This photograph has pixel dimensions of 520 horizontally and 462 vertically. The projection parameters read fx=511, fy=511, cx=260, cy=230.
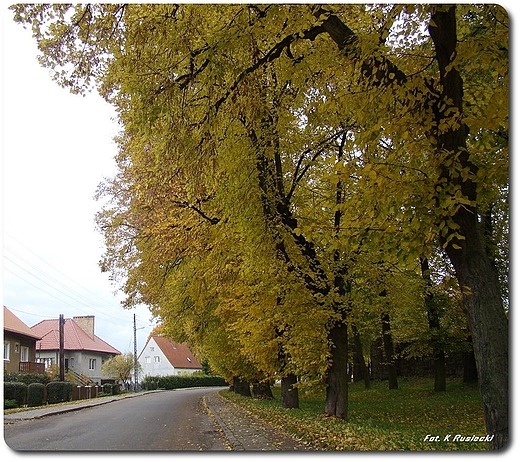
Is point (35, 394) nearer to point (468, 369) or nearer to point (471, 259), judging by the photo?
point (468, 369)

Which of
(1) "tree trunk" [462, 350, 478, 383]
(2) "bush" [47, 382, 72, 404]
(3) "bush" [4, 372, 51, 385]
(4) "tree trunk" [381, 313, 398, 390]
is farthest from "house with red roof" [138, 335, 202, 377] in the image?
(1) "tree trunk" [462, 350, 478, 383]

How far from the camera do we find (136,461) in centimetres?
589

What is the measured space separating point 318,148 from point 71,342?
681 cm

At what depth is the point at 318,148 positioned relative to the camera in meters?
9.31

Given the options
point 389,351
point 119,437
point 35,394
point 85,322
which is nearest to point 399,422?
point 119,437

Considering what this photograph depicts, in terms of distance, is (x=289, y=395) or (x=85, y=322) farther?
(x=289, y=395)

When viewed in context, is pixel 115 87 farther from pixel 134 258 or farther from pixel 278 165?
pixel 134 258

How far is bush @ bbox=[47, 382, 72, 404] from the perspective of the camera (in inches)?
675

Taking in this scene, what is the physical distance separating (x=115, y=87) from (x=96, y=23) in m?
0.99

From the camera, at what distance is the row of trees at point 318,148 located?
454 centimetres

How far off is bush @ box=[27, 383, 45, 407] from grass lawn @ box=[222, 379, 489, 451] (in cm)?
816

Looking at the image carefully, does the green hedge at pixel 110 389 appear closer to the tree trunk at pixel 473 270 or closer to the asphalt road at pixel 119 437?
the asphalt road at pixel 119 437

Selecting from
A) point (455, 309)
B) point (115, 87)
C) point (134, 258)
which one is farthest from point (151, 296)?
point (115, 87)

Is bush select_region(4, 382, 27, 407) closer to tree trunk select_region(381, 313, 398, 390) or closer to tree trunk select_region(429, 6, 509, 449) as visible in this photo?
tree trunk select_region(381, 313, 398, 390)
